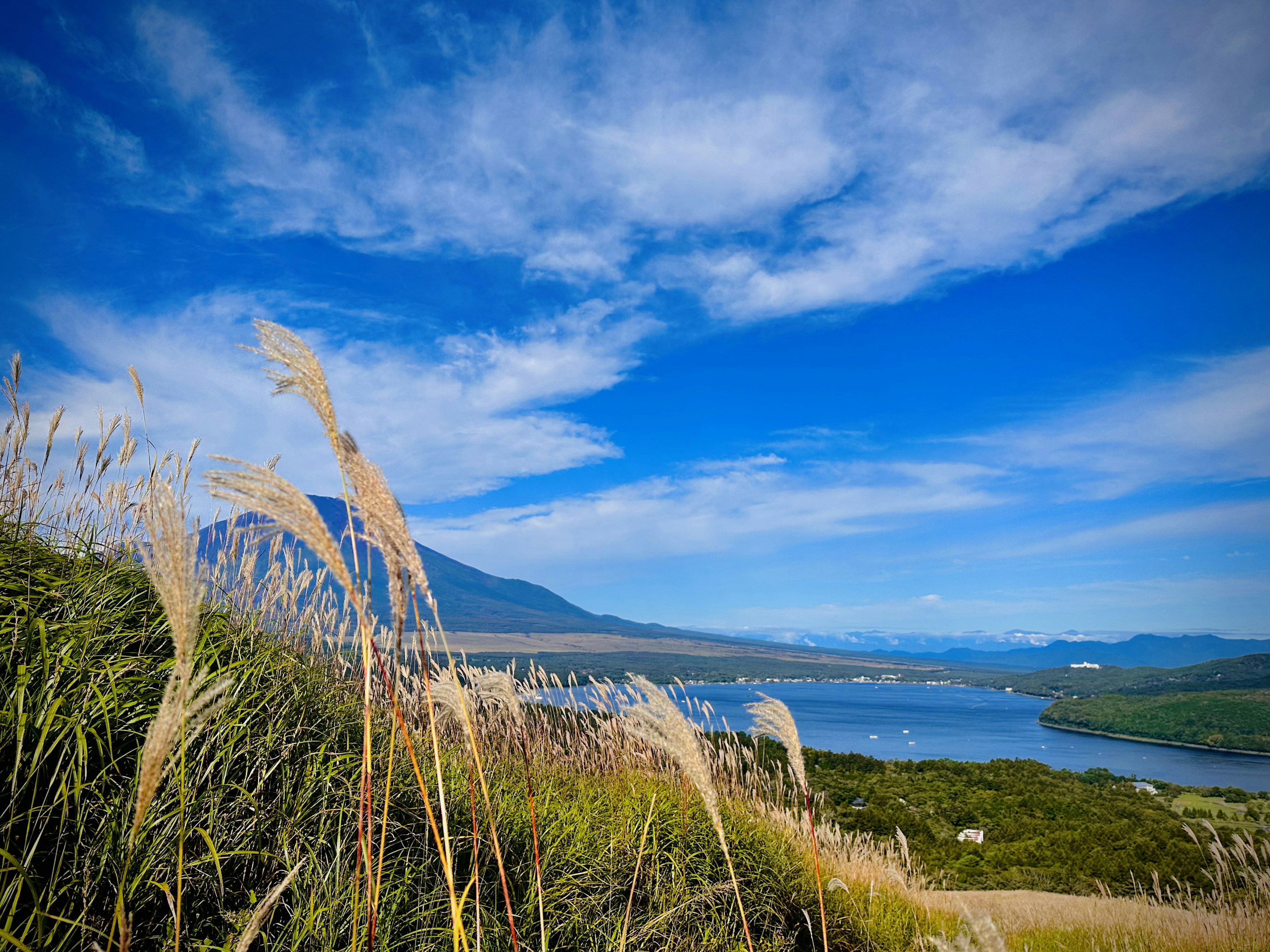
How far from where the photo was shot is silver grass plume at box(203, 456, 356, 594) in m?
1.57

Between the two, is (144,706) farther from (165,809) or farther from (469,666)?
(469,666)

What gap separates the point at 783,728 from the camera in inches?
106

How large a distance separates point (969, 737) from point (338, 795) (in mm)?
87927

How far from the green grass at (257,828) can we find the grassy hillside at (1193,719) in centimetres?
6594

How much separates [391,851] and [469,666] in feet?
9.69

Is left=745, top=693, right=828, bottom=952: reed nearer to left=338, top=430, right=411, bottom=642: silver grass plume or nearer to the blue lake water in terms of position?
left=338, top=430, right=411, bottom=642: silver grass plume

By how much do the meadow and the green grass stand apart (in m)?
A: 0.02

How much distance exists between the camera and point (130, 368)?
4.55 metres

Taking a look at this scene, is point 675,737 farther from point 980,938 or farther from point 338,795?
point 338,795

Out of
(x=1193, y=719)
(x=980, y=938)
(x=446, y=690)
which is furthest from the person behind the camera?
(x=1193, y=719)

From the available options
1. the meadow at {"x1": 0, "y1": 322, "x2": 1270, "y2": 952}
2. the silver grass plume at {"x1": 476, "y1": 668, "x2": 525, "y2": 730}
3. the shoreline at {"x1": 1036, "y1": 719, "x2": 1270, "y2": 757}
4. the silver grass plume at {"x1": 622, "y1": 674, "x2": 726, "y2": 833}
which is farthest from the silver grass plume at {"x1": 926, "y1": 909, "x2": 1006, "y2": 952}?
the shoreline at {"x1": 1036, "y1": 719, "x2": 1270, "y2": 757}

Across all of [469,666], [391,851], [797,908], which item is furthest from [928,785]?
[391,851]

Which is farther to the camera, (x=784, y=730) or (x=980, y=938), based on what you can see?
(x=784, y=730)

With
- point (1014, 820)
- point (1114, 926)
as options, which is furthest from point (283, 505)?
point (1014, 820)
